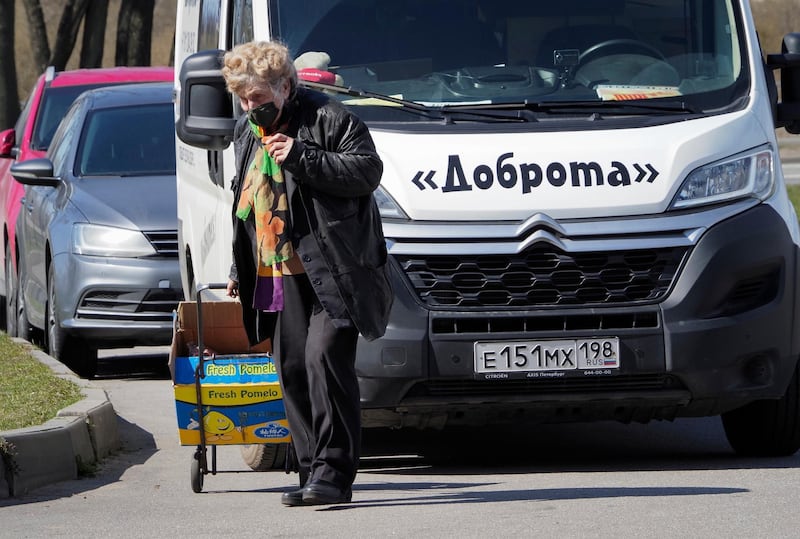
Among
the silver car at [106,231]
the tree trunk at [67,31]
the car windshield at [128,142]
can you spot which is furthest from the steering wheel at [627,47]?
the tree trunk at [67,31]

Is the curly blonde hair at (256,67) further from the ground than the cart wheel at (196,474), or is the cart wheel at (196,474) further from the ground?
the curly blonde hair at (256,67)

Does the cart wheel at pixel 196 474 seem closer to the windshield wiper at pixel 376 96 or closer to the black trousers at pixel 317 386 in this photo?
the black trousers at pixel 317 386

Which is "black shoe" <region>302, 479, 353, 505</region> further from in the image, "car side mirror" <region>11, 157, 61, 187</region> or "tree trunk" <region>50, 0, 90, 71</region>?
"tree trunk" <region>50, 0, 90, 71</region>

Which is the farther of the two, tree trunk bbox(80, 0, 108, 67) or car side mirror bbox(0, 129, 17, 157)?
tree trunk bbox(80, 0, 108, 67)

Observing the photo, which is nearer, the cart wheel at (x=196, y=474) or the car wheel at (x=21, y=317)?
the cart wheel at (x=196, y=474)

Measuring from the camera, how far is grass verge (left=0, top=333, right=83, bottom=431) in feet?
27.2

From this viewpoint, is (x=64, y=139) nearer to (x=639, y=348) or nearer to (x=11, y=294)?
(x=11, y=294)

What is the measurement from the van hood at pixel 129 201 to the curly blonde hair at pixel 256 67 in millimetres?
5429

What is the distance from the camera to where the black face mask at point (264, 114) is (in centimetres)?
619

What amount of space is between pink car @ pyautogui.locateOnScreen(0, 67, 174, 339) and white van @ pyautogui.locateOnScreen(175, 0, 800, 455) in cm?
653

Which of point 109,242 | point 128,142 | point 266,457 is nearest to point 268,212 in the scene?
point 266,457

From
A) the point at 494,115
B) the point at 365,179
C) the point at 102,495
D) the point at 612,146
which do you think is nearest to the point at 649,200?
the point at 612,146

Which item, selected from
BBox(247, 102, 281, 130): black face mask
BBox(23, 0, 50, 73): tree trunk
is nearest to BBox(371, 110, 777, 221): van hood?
BBox(247, 102, 281, 130): black face mask

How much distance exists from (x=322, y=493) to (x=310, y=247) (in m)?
0.84
